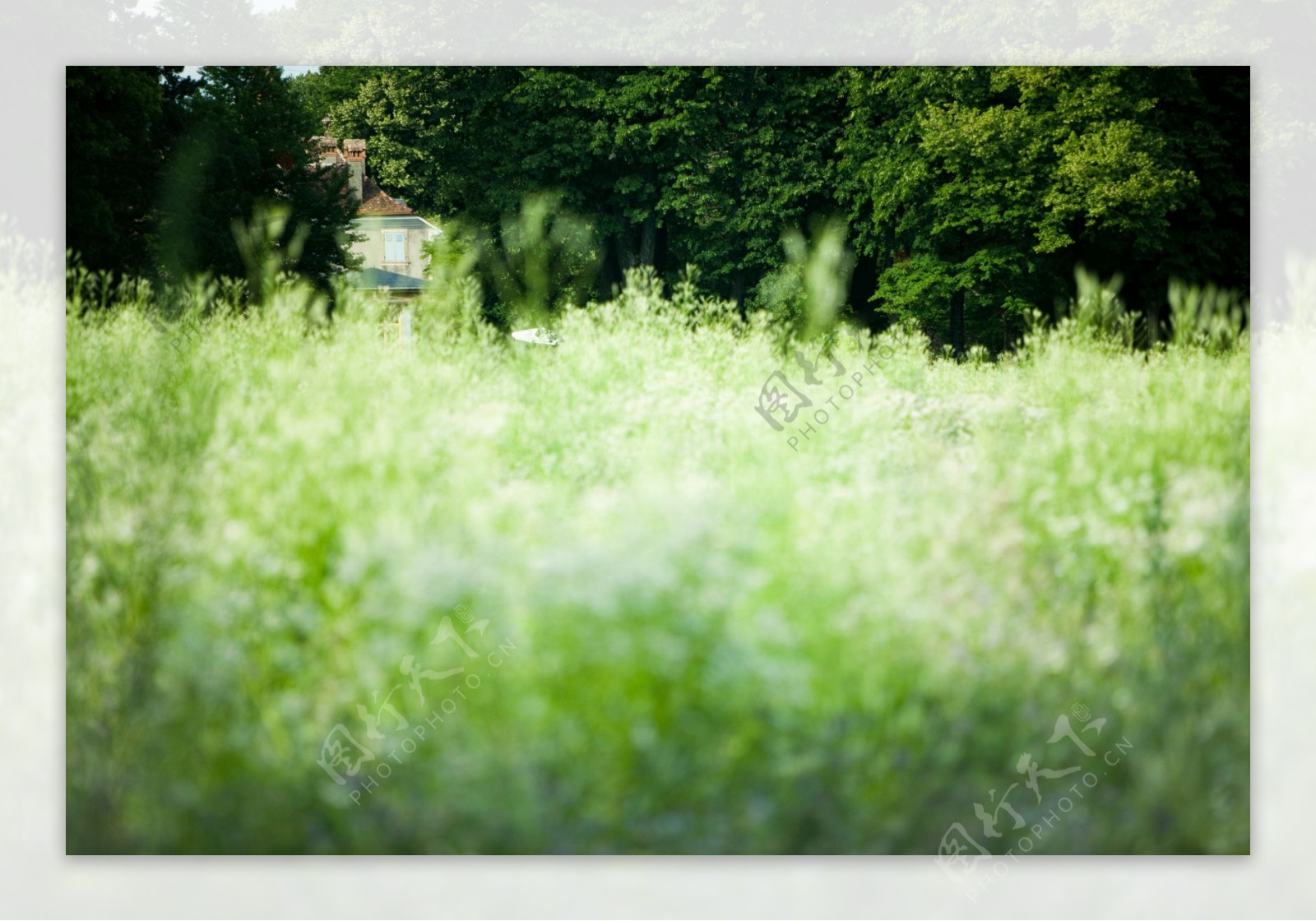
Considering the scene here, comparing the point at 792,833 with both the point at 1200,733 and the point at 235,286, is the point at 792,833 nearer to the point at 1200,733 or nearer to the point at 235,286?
the point at 1200,733

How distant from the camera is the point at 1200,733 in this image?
14.2 feet

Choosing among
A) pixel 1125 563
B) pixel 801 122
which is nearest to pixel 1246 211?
pixel 1125 563

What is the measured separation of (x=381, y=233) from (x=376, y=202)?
0.44 feet

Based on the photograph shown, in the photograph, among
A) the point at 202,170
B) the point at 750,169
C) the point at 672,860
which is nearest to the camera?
the point at 672,860

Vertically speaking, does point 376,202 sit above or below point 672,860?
above

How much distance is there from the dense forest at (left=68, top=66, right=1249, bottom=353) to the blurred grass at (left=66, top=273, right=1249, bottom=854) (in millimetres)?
312

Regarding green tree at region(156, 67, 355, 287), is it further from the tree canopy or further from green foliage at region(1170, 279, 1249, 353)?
green foliage at region(1170, 279, 1249, 353)

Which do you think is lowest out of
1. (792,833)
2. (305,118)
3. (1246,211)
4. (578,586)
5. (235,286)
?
(792,833)

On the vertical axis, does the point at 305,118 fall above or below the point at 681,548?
above

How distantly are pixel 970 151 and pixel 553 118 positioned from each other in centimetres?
175

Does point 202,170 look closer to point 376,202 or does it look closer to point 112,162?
point 112,162

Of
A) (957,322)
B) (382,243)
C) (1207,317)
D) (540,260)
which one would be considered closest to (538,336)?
(540,260)

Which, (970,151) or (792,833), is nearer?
(792,833)

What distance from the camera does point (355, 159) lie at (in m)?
4.55
